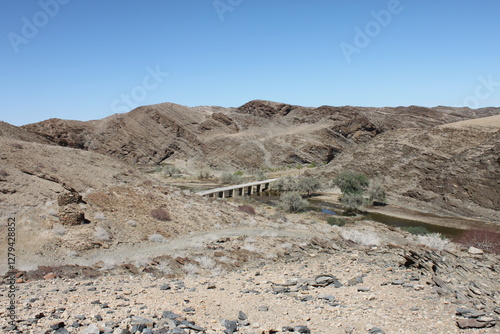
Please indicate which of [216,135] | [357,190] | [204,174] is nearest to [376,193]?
[357,190]

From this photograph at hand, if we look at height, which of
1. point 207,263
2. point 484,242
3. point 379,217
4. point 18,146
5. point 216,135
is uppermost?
point 216,135

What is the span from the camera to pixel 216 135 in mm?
78562

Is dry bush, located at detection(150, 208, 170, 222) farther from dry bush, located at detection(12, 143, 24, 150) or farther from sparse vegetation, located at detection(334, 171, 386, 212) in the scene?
sparse vegetation, located at detection(334, 171, 386, 212)

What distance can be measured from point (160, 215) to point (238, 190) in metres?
25.3

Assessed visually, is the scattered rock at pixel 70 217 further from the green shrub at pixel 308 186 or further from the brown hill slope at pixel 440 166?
the brown hill slope at pixel 440 166

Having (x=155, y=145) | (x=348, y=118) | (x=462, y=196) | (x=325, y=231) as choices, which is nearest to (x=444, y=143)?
(x=462, y=196)

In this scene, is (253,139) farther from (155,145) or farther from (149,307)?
(149,307)

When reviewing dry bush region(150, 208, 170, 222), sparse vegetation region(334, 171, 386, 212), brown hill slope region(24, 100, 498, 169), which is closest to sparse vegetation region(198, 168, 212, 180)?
brown hill slope region(24, 100, 498, 169)

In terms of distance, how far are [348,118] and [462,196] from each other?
2081 inches

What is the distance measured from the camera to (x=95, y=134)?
2899 inches

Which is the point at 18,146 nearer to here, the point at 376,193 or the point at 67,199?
the point at 67,199

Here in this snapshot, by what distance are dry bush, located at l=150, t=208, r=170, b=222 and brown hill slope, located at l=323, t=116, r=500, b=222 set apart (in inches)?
1011

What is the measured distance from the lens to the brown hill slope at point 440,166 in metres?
30.8

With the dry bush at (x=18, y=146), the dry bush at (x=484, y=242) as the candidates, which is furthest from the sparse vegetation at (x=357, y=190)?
the dry bush at (x=18, y=146)
